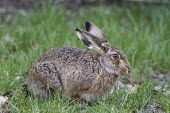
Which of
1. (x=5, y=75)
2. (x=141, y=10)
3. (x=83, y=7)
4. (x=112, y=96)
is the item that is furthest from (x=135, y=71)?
(x=83, y=7)

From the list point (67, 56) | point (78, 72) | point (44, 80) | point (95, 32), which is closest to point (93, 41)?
point (95, 32)

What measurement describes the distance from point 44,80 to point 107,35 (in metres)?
2.86

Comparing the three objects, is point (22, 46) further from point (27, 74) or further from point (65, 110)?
point (65, 110)

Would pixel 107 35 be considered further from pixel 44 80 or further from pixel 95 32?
pixel 44 80

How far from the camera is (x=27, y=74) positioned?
7520 mm

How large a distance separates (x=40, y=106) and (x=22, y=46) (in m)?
2.83

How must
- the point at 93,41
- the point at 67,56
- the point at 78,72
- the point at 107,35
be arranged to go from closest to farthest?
1. the point at 78,72
2. the point at 67,56
3. the point at 93,41
4. the point at 107,35

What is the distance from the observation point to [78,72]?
6.73 meters

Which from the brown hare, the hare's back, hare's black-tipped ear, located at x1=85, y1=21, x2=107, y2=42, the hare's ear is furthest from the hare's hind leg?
hare's black-tipped ear, located at x1=85, y1=21, x2=107, y2=42

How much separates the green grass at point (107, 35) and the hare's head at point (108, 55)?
1.09 feet

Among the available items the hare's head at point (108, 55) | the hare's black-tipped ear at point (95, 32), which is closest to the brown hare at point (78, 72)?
the hare's head at point (108, 55)

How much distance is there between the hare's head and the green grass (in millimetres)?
331

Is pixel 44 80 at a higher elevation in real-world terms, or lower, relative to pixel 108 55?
lower

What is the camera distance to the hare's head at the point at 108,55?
6902mm
